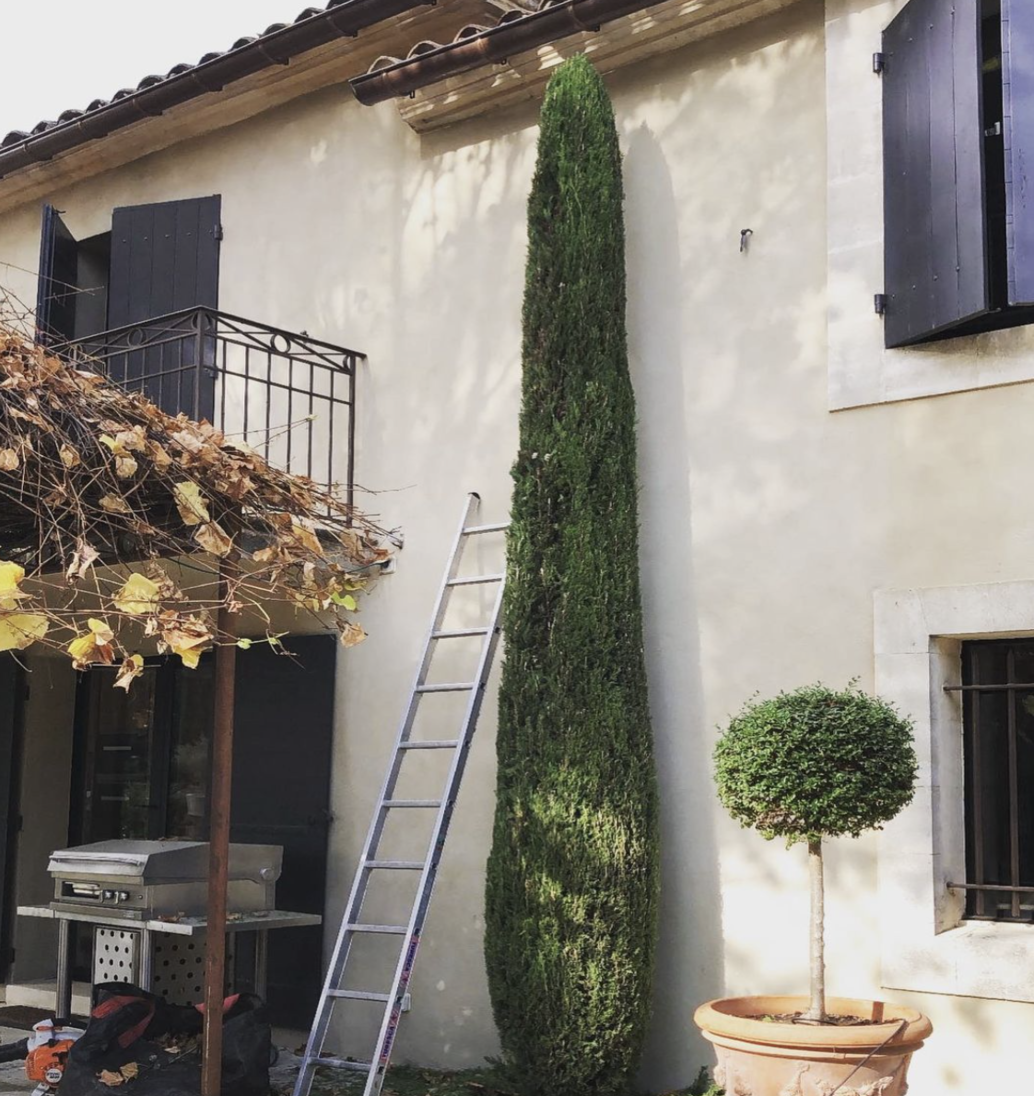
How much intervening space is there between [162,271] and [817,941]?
20.5ft

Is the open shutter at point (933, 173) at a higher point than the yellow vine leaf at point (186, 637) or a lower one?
higher

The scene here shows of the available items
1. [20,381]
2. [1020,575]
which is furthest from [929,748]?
[20,381]

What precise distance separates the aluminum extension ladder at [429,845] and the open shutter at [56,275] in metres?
3.52

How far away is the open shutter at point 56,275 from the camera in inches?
368

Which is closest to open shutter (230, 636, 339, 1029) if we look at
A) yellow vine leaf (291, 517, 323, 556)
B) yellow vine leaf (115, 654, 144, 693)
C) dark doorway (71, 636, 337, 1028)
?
dark doorway (71, 636, 337, 1028)

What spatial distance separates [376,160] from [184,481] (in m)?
3.66

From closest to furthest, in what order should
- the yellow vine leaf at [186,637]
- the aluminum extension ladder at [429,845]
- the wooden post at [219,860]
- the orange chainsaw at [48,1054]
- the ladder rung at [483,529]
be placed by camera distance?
the yellow vine leaf at [186,637] → the wooden post at [219,860] → the aluminum extension ladder at [429,845] → the orange chainsaw at [48,1054] → the ladder rung at [483,529]

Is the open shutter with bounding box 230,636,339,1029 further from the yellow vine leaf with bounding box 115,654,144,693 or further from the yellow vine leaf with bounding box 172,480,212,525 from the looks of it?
the yellow vine leaf with bounding box 115,654,144,693

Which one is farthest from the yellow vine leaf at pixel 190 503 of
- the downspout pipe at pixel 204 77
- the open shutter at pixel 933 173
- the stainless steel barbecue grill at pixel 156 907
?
the downspout pipe at pixel 204 77

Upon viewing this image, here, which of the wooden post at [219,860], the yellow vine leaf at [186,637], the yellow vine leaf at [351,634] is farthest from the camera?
the wooden post at [219,860]

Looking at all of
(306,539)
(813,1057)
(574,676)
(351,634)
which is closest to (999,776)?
(813,1057)

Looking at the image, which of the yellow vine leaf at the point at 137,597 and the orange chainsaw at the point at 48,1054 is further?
the orange chainsaw at the point at 48,1054

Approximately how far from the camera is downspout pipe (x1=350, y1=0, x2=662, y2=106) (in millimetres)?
6910

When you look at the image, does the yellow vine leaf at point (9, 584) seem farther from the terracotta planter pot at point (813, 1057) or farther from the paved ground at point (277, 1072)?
the paved ground at point (277, 1072)
